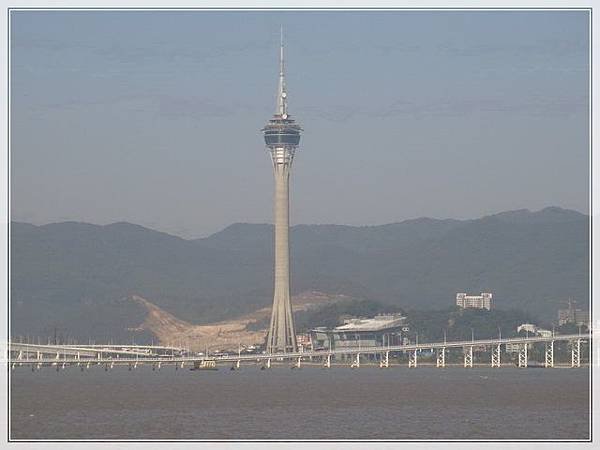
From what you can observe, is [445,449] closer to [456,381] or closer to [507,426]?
[507,426]

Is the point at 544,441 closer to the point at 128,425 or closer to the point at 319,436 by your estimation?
the point at 319,436

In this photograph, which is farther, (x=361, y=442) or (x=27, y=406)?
(x=27, y=406)

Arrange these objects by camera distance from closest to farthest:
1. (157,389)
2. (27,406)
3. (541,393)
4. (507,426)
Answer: (507,426)
(27,406)
(541,393)
(157,389)

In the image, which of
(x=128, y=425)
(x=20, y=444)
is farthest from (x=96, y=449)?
(x=128, y=425)

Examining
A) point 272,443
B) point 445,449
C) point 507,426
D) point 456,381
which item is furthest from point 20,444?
point 456,381

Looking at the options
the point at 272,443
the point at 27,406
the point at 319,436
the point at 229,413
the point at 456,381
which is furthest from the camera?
the point at 456,381

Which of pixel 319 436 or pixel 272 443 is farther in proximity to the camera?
pixel 319 436
